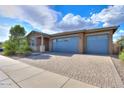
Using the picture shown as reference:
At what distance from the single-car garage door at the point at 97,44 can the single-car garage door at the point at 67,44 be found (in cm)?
167

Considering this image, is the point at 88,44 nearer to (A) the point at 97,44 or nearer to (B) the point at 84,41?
(B) the point at 84,41

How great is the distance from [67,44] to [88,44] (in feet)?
10.9

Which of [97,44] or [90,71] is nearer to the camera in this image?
[90,71]

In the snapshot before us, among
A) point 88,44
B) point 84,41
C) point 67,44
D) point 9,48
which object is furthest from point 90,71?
point 9,48

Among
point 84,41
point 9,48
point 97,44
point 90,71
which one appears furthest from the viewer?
point 84,41

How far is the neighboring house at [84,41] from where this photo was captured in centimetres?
1106

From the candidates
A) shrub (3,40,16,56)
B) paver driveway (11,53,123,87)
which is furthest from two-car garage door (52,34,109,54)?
shrub (3,40,16,56)

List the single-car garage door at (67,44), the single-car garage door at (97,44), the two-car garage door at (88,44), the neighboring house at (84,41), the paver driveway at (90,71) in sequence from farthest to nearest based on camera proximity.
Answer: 1. the single-car garage door at (67,44)
2. the two-car garage door at (88,44)
3. the single-car garage door at (97,44)
4. the neighboring house at (84,41)
5. the paver driveway at (90,71)

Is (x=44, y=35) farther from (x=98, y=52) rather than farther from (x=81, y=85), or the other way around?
(x=81, y=85)

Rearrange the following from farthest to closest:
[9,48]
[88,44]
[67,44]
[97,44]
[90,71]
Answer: [67,44]
[88,44]
[9,48]
[97,44]
[90,71]

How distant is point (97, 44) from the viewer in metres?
11.8

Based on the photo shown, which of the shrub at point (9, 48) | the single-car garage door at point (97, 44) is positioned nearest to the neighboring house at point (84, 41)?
the single-car garage door at point (97, 44)

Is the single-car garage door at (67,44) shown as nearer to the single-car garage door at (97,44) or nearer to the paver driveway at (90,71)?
the single-car garage door at (97,44)
